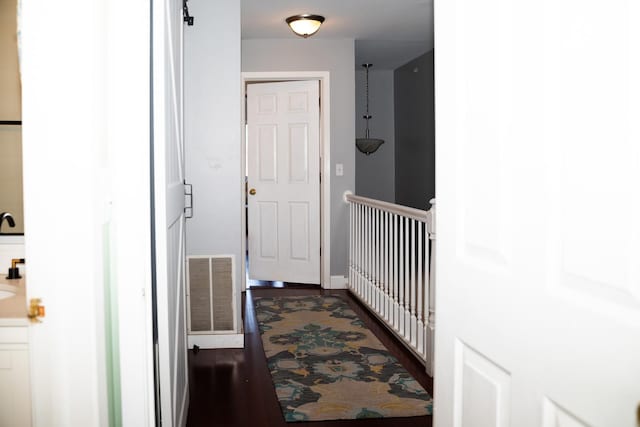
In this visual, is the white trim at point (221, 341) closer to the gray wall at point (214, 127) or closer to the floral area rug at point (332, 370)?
the floral area rug at point (332, 370)

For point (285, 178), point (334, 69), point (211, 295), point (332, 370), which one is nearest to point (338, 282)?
point (285, 178)

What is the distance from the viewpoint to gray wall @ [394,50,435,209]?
23.9ft

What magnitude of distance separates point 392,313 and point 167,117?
2.73m

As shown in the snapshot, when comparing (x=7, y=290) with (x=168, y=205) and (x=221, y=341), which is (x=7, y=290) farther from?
(x=221, y=341)

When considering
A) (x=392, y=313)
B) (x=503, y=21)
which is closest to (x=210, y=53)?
(x=392, y=313)

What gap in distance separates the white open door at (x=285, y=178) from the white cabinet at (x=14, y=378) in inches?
186

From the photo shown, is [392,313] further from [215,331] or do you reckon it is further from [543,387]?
[543,387]

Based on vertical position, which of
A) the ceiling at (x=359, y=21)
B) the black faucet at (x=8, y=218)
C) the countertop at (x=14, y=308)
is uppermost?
the ceiling at (x=359, y=21)

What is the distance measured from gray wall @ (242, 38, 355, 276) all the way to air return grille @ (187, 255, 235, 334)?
2.29m

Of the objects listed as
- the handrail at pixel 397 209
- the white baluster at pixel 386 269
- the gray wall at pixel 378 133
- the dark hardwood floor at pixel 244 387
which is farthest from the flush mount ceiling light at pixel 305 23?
the gray wall at pixel 378 133

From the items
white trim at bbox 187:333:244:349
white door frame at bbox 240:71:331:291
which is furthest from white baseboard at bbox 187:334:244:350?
white door frame at bbox 240:71:331:291

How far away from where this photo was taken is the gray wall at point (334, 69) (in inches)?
238

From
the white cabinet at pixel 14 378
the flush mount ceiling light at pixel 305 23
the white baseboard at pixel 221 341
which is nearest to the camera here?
the white cabinet at pixel 14 378

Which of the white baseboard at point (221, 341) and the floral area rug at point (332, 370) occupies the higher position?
the white baseboard at point (221, 341)
